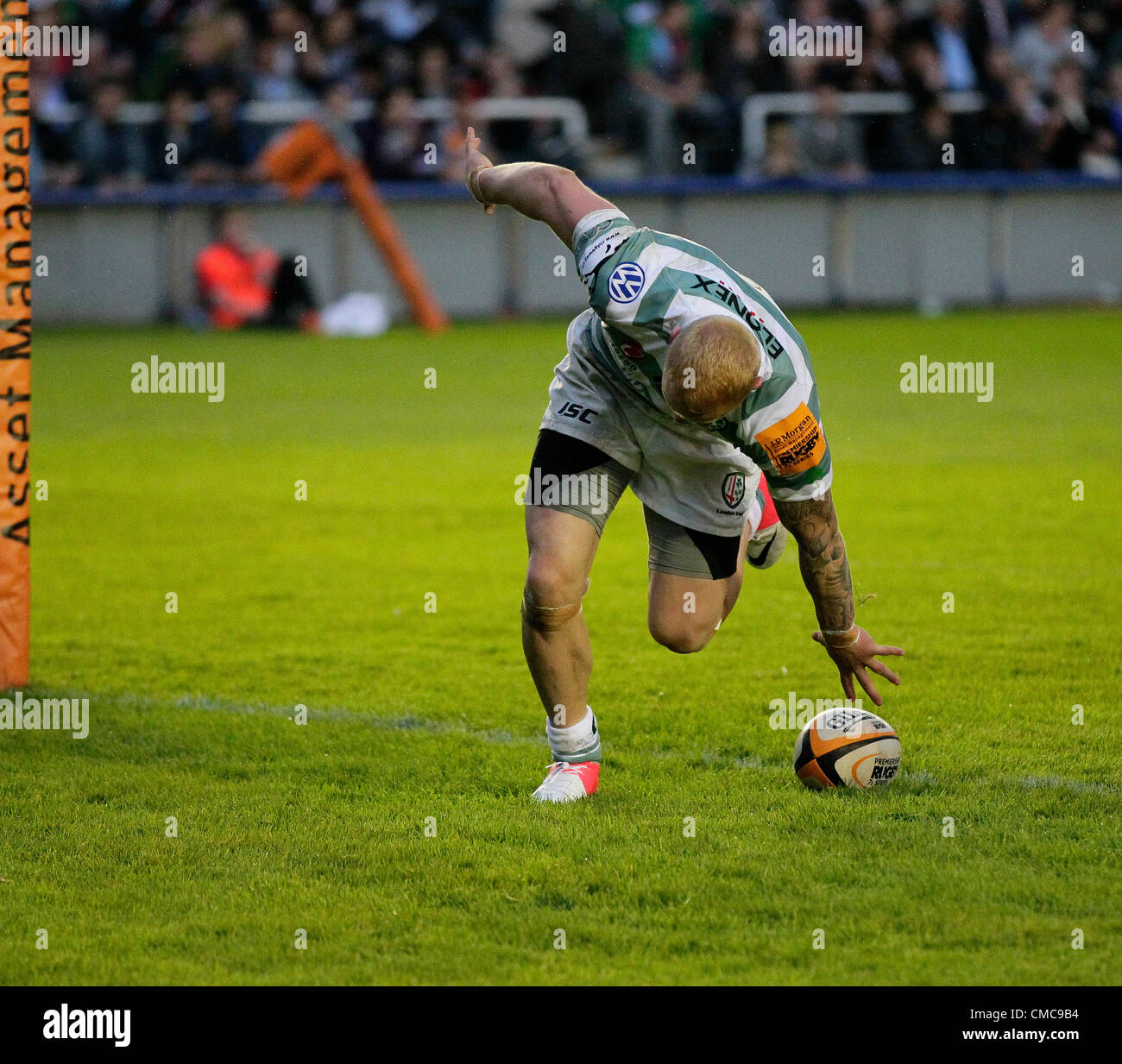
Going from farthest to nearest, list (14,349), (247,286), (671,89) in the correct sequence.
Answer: (671,89), (247,286), (14,349)

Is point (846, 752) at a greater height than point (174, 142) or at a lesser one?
lesser

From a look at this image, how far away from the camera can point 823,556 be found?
470 centimetres

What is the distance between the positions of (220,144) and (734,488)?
57.2ft

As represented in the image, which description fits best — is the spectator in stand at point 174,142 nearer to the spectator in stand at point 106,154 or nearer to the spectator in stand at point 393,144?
the spectator in stand at point 106,154

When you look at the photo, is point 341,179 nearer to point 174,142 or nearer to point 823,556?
point 174,142

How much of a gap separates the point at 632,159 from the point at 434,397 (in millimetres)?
8264

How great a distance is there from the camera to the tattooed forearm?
4660mm

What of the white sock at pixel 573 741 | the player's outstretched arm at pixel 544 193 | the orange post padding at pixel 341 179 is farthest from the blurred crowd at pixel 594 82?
the white sock at pixel 573 741

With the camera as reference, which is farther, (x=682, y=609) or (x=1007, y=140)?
(x=1007, y=140)

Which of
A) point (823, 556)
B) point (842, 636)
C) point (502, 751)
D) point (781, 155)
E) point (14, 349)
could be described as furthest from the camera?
point (781, 155)

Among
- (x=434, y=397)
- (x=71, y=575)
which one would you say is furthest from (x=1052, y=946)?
(x=434, y=397)

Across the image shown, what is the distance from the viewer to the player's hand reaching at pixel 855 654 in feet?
15.8

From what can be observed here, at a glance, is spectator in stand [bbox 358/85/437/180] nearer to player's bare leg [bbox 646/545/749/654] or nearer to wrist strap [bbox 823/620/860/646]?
player's bare leg [bbox 646/545/749/654]

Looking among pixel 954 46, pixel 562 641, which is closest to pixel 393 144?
pixel 954 46
